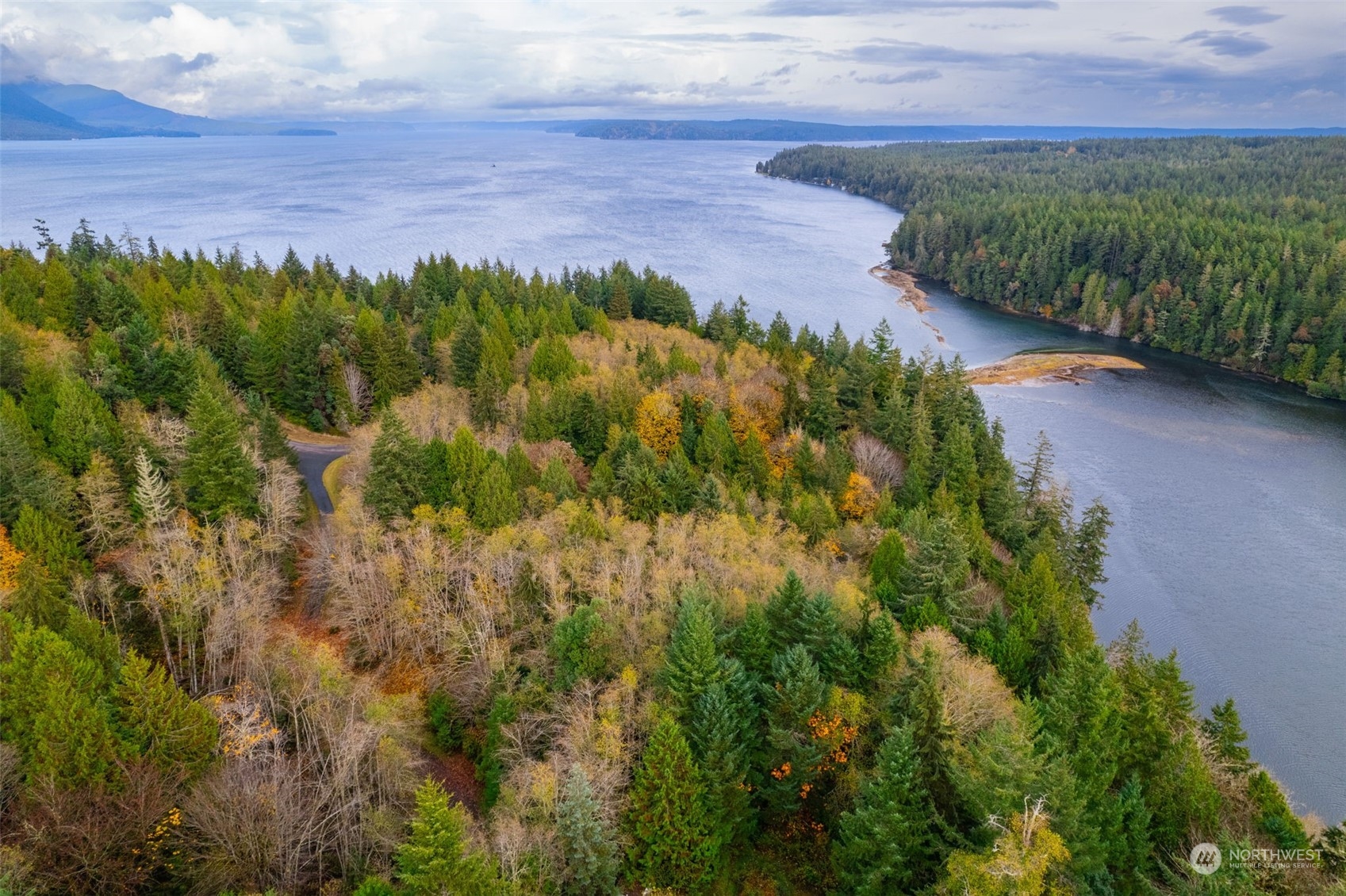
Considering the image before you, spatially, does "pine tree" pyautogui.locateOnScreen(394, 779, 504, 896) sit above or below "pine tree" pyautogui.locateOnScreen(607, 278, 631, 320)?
below

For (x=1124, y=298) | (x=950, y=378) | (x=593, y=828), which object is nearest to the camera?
(x=593, y=828)

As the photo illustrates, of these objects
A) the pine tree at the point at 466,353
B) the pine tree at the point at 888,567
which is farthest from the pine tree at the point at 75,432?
the pine tree at the point at 888,567

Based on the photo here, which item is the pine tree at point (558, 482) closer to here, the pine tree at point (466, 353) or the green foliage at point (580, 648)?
the green foliage at point (580, 648)

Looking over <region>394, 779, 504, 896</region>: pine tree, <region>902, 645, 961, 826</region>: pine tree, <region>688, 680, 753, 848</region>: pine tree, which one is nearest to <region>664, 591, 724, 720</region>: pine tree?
<region>688, 680, 753, 848</region>: pine tree

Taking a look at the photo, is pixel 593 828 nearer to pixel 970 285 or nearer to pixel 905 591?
pixel 905 591

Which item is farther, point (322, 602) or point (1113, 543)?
point (1113, 543)

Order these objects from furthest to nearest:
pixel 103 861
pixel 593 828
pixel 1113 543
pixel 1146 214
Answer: pixel 1146 214 → pixel 1113 543 → pixel 593 828 → pixel 103 861

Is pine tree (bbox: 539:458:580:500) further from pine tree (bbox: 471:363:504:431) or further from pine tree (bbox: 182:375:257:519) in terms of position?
pine tree (bbox: 182:375:257:519)

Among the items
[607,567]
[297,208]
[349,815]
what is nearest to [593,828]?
[349,815]
